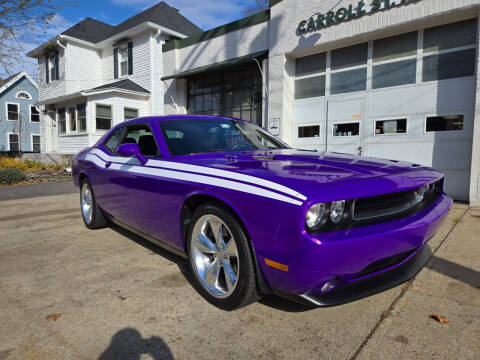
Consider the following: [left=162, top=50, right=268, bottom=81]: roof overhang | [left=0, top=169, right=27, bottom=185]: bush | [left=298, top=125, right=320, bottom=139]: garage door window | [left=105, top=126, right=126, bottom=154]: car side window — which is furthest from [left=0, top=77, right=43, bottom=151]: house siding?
[left=105, top=126, right=126, bottom=154]: car side window

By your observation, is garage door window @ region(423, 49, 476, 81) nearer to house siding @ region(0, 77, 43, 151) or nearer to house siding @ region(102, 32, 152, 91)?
house siding @ region(102, 32, 152, 91)

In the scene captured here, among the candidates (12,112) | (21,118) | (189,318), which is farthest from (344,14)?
(12,112)

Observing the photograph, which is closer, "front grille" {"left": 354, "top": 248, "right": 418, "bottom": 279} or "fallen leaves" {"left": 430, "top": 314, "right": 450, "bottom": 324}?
"front grille" {"left": 354, "top": 248, "right": 418, "bottom": 279}

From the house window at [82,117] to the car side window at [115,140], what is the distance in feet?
40.6

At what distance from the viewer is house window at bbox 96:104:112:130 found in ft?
47.9

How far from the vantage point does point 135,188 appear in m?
3.11

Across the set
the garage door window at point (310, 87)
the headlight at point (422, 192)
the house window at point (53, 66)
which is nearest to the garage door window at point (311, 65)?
the garage door window at point (310, 87)

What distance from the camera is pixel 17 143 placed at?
95.1 feet

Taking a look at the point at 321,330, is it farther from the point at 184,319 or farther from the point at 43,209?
the point at 43,209

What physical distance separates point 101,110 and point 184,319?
14.4 metres

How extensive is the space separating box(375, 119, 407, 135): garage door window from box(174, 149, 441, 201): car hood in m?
5.44

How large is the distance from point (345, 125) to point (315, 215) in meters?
7.16

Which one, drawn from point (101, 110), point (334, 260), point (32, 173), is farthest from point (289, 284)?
point (101, 110)

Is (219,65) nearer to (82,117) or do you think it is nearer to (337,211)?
(82,117)
